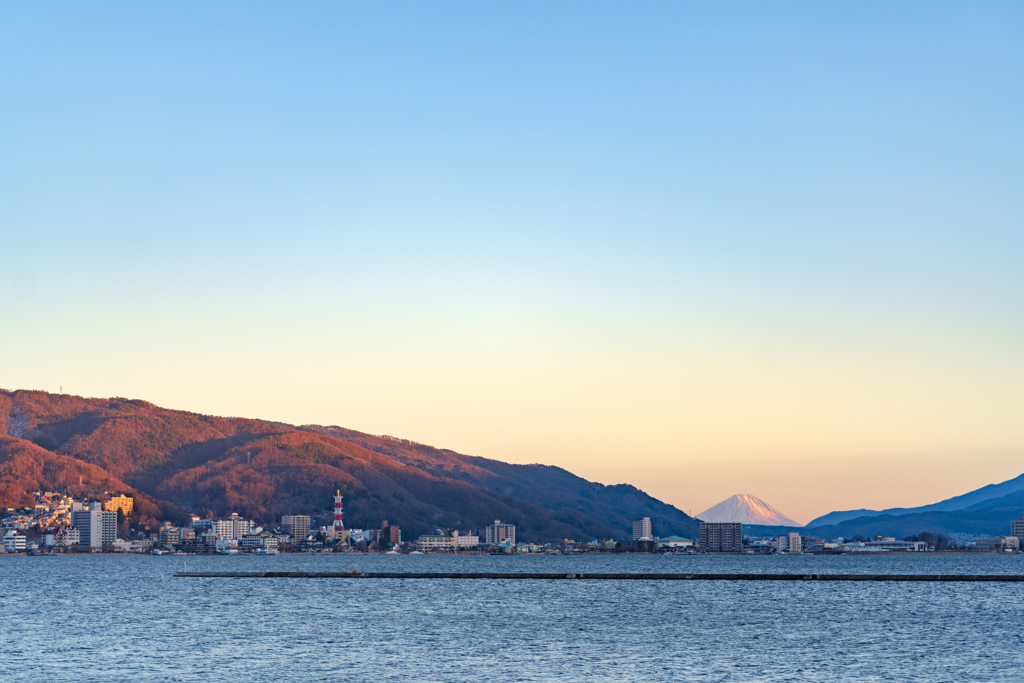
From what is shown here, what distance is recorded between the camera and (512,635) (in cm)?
6812

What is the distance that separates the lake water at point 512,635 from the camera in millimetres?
50312

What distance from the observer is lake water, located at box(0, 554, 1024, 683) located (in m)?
50.3

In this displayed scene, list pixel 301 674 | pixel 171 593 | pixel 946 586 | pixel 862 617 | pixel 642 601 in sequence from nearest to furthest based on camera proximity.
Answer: pixel 301 674, pixel 862 617, pixel 642 601, pixel 171 593, pixel 946 586

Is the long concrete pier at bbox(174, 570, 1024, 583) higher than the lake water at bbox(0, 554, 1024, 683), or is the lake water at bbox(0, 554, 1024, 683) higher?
the lake water at bbox(0, 554, 1024, 683)

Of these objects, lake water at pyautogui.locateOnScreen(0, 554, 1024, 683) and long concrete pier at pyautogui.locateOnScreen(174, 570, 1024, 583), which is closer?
lake water at pyautogui.locateOnScreen(0, 554, 1024, 683)

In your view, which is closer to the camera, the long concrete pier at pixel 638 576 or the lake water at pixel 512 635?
the lake water at pixel 512 635

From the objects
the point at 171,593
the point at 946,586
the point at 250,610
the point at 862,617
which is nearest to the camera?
the point at 862,617

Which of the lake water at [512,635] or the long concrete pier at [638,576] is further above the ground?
the lake water at [512,635]

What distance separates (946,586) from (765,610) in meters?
56.6

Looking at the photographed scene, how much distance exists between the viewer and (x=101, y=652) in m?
57.8

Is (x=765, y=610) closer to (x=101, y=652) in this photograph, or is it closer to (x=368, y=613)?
(x=368, y=613)

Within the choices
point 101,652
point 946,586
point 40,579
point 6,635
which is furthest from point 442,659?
point 40,579

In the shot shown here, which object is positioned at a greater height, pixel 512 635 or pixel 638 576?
pixel 512 635

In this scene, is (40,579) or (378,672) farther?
(40,579)
